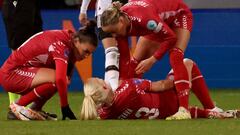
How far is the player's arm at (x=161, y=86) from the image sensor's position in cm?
709

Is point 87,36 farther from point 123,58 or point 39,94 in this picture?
point 123,58

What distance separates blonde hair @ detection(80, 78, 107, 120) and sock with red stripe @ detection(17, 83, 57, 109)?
473mm

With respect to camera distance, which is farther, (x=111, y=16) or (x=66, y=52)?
(x=66, y=52)

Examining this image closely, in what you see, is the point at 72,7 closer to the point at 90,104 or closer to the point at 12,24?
the point at 12,24

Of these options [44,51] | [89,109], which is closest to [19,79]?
[44,51]

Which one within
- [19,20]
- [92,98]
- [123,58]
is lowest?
[92,98]

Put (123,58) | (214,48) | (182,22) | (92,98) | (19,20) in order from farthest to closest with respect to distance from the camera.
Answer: (214,48)
(19,20)
(123,58)
(182,22)
(92,98)

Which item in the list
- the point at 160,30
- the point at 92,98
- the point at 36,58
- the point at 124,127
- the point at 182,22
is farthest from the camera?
the point at 182,22

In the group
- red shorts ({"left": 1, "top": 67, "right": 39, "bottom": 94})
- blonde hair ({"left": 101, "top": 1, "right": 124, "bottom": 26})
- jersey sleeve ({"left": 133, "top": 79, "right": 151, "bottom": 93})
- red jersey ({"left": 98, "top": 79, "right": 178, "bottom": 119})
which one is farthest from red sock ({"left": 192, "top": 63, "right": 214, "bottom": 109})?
red shorts ({"left": 1, "top": 67, "right": 39, "bottom": 94})

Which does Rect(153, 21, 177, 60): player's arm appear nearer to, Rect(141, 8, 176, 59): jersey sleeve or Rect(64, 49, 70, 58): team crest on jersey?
Rect(141, 8, 176, 59): jersey sleeve

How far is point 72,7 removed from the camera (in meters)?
11.7

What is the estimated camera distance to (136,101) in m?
6.97

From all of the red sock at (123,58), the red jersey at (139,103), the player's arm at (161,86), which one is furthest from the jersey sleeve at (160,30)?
the red sock at (123,58)

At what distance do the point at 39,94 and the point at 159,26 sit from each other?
42.6 inches
